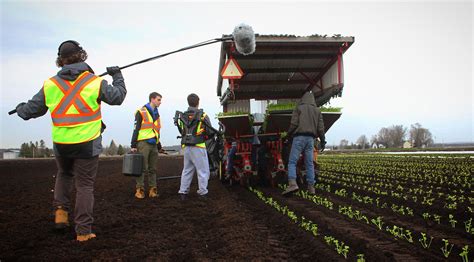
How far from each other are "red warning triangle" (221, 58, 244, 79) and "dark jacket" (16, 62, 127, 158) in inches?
173

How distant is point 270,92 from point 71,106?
671cm

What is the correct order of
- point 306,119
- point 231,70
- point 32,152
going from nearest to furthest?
point 306,119 → point 231,70 → point 32,152

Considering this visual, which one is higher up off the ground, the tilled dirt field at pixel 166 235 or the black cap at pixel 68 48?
the black cap at pixel 68 48

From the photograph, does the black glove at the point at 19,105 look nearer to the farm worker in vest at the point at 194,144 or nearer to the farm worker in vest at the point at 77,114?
the farm worker in vest at the point at 77,114

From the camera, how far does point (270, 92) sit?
A: 30.8 feet

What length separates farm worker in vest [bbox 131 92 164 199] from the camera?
19.8ft

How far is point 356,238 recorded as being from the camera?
10.6 ft

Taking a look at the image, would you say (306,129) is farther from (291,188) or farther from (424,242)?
(424,242)

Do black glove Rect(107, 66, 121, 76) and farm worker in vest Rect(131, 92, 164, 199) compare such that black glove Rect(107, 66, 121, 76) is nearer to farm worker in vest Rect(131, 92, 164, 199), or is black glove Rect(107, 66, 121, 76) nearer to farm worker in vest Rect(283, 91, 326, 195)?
farm worker in vest Rect(131, 92, 164, 199)

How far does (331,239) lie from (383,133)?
13984 centimetres

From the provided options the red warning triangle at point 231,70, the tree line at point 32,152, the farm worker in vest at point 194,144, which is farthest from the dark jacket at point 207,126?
the tree line at point 32,152

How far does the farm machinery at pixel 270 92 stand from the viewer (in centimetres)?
704

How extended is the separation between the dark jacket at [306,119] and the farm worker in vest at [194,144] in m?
1.57

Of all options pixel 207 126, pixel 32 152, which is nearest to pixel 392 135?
pixel 32 152
